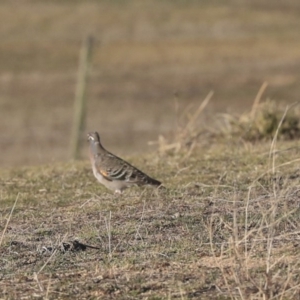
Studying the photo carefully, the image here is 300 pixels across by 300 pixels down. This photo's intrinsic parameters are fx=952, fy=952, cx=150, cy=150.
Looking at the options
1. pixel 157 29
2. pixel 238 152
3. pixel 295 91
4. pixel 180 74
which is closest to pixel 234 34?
pixel 157 29

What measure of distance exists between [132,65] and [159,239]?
26.9 meters

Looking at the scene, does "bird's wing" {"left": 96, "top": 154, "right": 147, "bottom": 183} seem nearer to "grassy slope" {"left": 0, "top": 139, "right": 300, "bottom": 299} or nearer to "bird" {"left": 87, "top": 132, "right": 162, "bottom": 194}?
"bird" {"left": 87, "top": 132, "right": 162, "bottom": 194}

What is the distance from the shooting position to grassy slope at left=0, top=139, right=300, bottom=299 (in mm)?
5219

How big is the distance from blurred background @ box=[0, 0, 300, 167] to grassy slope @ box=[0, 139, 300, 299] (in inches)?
271

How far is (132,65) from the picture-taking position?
32781 mm

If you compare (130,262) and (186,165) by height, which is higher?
(130,262)

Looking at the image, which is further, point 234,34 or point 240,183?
point 234,34

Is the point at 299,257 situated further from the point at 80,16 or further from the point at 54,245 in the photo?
the point at 80,16

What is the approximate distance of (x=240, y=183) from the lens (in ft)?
26.1

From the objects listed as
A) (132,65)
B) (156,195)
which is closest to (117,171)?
(156,195)

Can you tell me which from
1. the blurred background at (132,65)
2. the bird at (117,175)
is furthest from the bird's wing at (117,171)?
the blurred background at (132,65)

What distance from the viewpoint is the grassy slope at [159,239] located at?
17.1ft

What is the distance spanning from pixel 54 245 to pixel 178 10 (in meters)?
44.3

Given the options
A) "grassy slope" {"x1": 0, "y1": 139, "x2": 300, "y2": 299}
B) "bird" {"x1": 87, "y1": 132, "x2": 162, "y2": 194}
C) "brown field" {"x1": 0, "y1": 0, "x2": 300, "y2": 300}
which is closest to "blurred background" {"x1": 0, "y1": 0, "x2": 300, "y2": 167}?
"brown field" {"x1": 0, "y1": 0, "x2": 300, "y2": 300}
